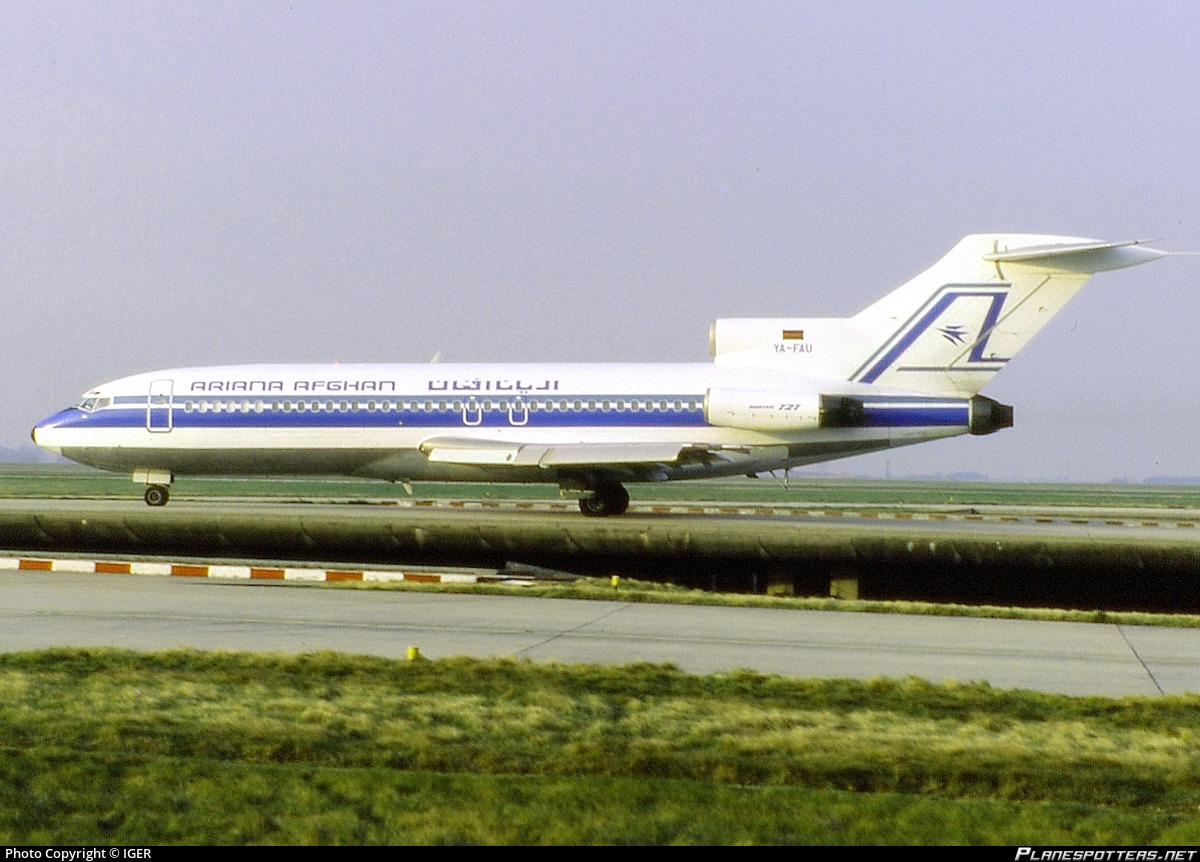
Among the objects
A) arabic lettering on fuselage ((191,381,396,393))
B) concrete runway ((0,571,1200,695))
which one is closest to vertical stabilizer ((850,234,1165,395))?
arabic lettering on fuselage ((191,381,396,393))

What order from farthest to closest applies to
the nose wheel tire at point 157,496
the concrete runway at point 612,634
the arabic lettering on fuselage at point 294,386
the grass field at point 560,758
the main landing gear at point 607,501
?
the nose wheel tire at point 157,496
the arabic lettering on fuselage at point 294,386
the main landing gear at point 607,501
the concrete runway at point 612,634
the grass field at point 560,758

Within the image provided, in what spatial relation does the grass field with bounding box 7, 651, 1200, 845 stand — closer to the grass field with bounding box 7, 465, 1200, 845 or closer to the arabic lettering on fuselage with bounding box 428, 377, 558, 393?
the grass field with bounding box 7, 465, 1200, 845

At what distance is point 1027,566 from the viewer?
55.2 feet

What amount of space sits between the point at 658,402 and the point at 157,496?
→ 12555 millimetres

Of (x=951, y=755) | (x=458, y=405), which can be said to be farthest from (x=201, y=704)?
(x=458, y=405)

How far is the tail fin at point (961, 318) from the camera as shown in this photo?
84.0ft

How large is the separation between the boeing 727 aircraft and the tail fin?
0.03 m

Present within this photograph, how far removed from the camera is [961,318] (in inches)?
1030

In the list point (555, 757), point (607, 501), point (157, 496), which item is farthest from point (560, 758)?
point (157, 496)

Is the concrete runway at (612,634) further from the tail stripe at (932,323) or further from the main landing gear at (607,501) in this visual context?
the tail stripe at (932,323)

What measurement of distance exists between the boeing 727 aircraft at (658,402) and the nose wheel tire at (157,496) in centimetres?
9

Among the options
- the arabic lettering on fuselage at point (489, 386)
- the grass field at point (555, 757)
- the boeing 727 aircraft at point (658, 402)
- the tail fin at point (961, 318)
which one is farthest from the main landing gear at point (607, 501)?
the grass field at point (555, 757)
